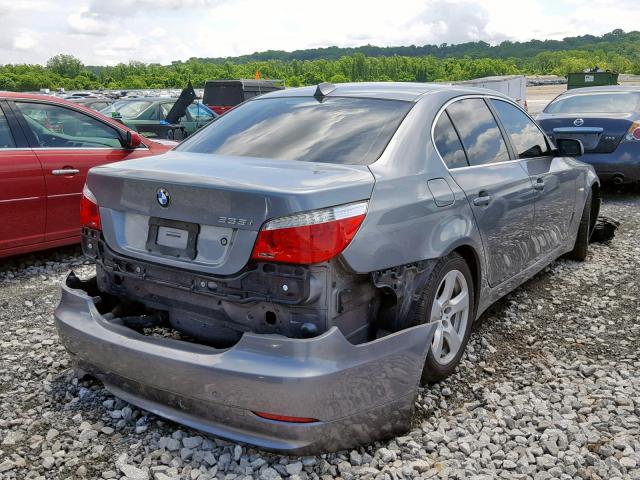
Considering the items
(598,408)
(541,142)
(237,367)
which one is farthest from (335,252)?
(541,142)

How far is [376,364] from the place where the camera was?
2.64 meters

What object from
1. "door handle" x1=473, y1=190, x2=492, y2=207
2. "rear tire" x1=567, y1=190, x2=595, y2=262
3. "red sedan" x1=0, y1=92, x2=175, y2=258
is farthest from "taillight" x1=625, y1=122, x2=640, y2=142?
"red sedan" x1=0, y1=92, x2=175, y2=258

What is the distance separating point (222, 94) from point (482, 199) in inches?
635

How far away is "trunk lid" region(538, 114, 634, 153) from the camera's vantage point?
339 inches

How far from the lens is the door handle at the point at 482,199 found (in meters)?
3.57

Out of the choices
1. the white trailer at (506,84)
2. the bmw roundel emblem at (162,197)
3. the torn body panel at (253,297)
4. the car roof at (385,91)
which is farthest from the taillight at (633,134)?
the white trailer at (506,84)

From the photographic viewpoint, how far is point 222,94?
18.8 meters

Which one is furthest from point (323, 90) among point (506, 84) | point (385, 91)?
point (506, 84)

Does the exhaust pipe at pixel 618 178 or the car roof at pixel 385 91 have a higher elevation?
the car roof at pixel 385 91

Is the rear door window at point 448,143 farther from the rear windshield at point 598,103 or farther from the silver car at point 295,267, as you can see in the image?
the rear windshield at point 598,103

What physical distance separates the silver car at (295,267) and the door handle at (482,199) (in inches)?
0.5

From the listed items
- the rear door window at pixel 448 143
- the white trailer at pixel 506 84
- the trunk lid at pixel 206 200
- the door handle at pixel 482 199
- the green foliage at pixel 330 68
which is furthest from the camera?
the green foliage at pixel 330 68

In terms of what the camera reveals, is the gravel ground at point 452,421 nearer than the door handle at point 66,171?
Yes

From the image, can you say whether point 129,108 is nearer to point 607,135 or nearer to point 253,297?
point 607,135
